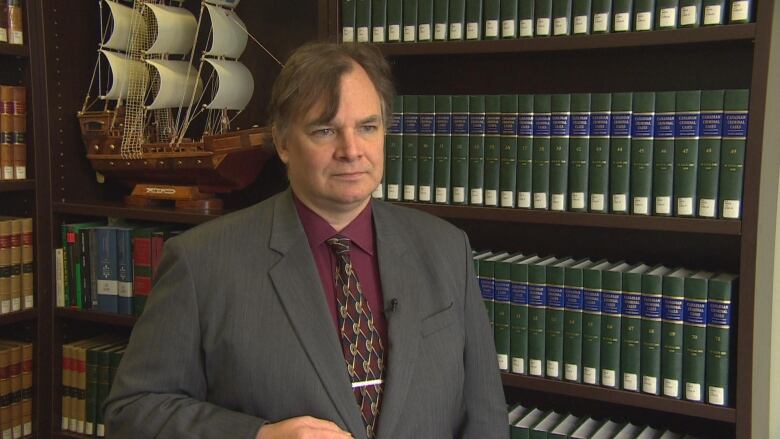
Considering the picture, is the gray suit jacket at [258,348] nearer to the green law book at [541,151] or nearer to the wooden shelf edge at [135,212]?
the green law book at [541,151]

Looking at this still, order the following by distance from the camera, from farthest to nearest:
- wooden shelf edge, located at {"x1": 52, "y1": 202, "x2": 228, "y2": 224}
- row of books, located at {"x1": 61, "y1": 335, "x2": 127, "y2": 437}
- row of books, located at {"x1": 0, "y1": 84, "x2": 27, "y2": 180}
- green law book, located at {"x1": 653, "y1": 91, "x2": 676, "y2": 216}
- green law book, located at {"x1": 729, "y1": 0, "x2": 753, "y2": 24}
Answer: row of books, located at {"x1": 61, "y1": 335, "x2": 127, "y2": 437}, row of books, located at {"x1": 0, "y1": 84, "x2": 27, "y2": 180}, wooden shelf edge, located at {"x1": 52, "y1": 202, "x2": 228, "y2": 224}, green law book, located at {"x1": 653, "y1": 91, "x2": 676, "y2": 216}, green law book, located at {"x1": 729, "y1": 0, "x2": 753, "y2": 24}

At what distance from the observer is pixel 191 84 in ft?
8.01

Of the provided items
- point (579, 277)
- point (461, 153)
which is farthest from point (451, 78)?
point (579, 277)

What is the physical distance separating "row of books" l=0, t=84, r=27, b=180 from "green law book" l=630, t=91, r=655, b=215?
1.85 m

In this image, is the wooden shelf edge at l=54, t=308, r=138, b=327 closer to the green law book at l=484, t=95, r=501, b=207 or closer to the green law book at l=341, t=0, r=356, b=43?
the green law book at l=341, t=0, r=356, b=43

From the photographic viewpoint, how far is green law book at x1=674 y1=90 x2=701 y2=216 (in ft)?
5.42

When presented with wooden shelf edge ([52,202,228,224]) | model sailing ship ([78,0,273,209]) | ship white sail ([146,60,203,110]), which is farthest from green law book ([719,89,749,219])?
ship white sail ([146,60,203,110])

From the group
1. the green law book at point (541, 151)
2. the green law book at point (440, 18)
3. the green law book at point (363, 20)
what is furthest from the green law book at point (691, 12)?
the green law book at point (363, 20)

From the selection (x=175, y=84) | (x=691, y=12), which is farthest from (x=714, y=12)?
(x=175, y=84)

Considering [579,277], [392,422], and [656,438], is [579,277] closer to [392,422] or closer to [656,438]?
[656,438]

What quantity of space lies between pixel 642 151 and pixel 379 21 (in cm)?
74

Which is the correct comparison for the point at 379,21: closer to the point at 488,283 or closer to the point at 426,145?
the point at 426,145

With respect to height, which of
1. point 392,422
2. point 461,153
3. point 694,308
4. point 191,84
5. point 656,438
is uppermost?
point 191,84

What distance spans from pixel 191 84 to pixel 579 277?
1363 mm
